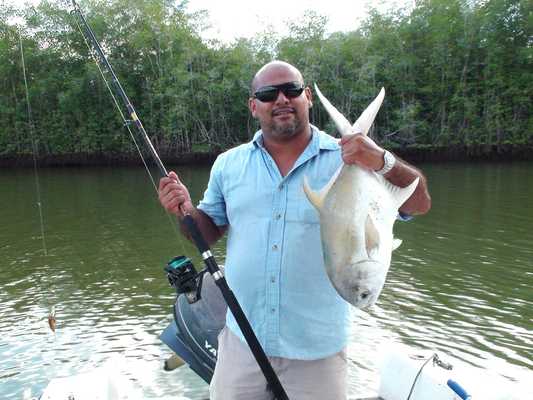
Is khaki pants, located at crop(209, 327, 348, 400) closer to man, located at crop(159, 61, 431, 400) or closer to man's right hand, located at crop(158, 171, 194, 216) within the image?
man, located at crop(159, 61, 431, 400)

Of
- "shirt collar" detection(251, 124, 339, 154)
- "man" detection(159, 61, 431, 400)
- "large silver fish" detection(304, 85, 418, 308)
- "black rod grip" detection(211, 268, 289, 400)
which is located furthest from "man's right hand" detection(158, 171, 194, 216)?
"large silver fish" detection(304, 85, 418, 308)

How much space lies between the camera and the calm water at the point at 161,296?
5.91 m

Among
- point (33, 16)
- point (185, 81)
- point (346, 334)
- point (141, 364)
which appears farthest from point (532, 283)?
point (33, 16)

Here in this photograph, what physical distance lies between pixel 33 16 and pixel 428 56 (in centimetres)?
2802

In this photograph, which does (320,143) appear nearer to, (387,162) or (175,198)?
(387,162)

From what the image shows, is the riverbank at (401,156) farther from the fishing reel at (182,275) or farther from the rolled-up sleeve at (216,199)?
the rolled-up sleeve at (216,199)

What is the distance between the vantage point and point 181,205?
2.38 metres

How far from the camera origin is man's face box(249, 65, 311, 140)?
6.94 ft

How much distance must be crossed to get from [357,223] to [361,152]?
26 cm

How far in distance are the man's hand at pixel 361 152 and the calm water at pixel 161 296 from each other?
78.4 inches

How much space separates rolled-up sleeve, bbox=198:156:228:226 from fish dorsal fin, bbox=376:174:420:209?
0.73 meters

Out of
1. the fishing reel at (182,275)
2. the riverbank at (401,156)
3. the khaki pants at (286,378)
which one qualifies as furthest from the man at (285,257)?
the riverbank at (401,156)

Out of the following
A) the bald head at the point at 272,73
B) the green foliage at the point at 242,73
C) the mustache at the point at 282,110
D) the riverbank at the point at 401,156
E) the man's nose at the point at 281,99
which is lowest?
the riverbank at the point at 401,156

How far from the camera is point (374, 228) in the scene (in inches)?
76.1
